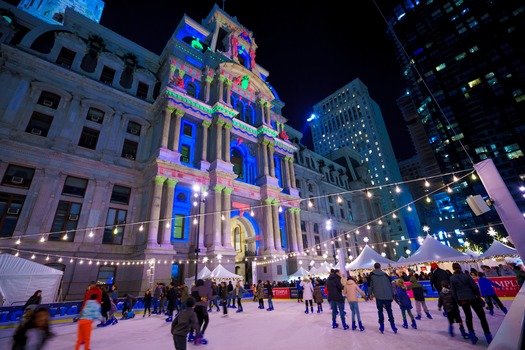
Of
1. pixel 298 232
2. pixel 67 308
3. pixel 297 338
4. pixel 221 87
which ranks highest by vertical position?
pixel 221 87

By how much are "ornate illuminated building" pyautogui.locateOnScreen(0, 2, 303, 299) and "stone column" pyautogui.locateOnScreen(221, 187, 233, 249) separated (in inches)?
5.6

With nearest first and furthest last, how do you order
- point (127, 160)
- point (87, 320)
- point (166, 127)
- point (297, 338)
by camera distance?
point (87, 320), point (297, 338), point (127, 160), point (166, 127)

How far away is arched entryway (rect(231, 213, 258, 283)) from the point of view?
1107 inches

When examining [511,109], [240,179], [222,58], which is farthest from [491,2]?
[240,179]

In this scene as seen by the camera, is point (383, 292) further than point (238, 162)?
No

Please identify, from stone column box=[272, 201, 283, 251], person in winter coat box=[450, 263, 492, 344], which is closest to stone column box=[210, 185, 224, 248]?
stone column box=[272, 201, 283, 251]

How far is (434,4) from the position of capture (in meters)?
70.7

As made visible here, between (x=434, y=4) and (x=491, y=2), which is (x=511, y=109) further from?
(x=434, y=4)

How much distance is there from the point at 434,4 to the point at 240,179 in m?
83.8

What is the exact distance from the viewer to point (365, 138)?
83875 millimetres

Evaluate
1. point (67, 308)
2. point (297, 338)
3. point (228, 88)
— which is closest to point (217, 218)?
point (67, 308)

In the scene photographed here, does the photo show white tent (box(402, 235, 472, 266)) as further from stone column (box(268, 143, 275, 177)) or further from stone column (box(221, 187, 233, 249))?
stone column (box(268, 143, 275, 177))

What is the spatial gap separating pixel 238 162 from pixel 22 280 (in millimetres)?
21926

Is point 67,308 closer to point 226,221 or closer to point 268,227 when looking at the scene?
point 226,221
